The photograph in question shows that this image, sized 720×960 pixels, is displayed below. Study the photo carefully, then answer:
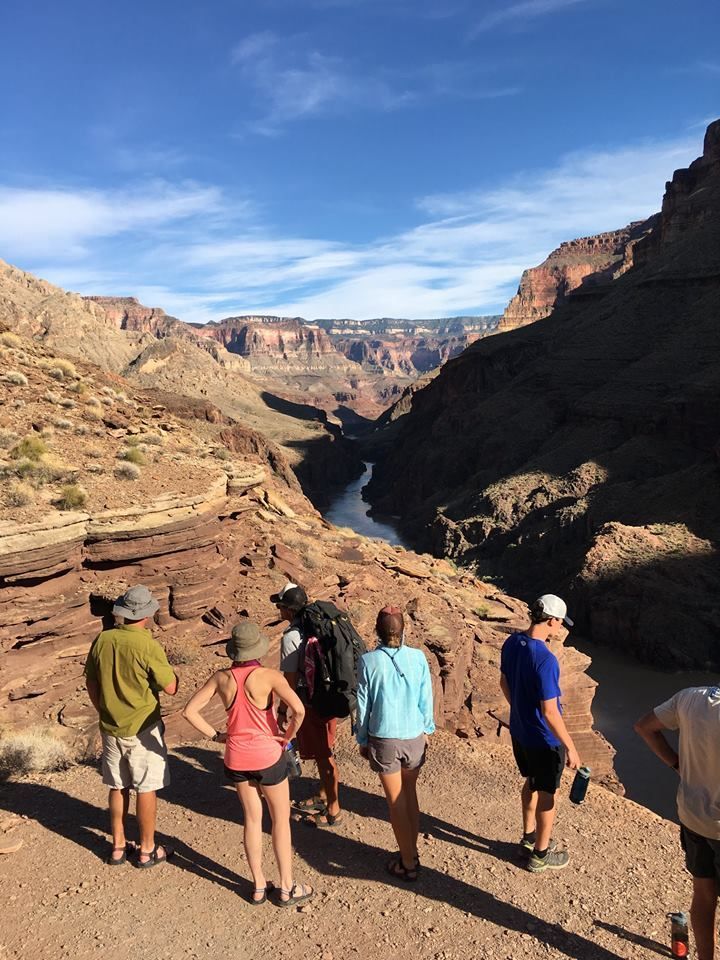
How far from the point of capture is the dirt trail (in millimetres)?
4668

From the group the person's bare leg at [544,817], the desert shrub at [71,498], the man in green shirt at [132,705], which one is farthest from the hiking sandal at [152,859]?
the desert shrub at [71,498]

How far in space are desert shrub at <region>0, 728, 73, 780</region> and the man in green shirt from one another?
243 cm

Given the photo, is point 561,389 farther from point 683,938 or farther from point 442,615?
point 683,938

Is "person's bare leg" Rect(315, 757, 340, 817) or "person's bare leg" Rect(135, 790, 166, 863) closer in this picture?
"person's bare leg" Rect(135, 790, 166, 863)

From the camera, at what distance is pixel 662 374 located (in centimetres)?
5053

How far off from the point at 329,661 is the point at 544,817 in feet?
7.31

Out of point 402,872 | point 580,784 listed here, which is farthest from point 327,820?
point 580,784

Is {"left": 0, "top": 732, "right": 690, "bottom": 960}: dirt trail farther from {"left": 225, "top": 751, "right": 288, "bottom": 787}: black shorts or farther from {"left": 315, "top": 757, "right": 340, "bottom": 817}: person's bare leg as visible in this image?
{"left": 225, "top": 751, "right": 288, "bottom": 787}: black shorts

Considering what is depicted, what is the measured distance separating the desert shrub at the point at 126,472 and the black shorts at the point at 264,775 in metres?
6.57

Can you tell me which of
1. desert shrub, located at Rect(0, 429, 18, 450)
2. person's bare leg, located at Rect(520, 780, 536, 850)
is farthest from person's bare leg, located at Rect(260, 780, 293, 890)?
desert shrub, located at Rect(0, 429, 18, 450)

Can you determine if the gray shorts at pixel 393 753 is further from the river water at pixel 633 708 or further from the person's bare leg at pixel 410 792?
the river water at pixel 633 708

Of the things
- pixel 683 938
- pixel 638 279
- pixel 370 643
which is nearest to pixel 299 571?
pixel 370 643

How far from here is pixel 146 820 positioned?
5.28 metres

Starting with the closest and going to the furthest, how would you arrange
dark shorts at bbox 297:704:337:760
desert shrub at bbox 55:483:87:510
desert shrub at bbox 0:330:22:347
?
1. dark shorts at bbox 297:704:337:760
2. desert shrub at bbox 55:483:87:510
3. desert shrub at bbox 0:330:22:347
